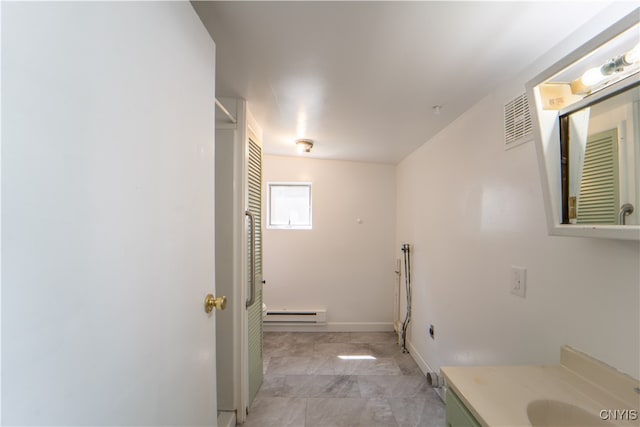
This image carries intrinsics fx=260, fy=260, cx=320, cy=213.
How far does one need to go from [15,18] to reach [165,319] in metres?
0.68

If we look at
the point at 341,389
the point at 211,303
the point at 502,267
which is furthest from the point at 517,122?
the point at 341,389

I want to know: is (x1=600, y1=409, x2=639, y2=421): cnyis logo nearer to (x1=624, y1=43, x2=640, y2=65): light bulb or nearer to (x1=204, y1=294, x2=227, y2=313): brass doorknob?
(x1=624, y1=43, x2=640, y2=65): light bulb

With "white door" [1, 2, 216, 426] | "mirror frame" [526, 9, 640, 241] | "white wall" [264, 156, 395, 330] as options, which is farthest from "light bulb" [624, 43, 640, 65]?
"white wall" [264, 156, 395, 330]

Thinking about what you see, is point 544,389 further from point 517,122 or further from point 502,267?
point 517,122

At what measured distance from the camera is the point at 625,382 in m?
0.85

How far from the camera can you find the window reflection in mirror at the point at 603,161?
0.79 meters

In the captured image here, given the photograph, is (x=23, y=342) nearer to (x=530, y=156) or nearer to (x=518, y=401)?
(x=518, y=401)

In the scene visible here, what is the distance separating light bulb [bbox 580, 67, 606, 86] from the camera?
86 cm

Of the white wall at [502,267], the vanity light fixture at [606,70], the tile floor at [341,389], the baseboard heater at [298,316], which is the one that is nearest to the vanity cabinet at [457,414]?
the white wall at [502,267]

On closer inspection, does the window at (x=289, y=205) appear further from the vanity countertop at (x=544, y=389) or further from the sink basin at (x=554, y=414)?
the sink basin at (x=554, y=414)

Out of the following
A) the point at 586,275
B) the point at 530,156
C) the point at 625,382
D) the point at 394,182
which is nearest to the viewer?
the point at 625,382

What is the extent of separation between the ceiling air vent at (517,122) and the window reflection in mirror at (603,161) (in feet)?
1.09

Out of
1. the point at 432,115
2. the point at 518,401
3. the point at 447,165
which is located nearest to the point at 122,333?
the point at 518,401

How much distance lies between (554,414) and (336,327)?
2.70m
